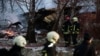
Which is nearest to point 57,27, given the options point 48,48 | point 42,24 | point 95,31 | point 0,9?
point 95,31

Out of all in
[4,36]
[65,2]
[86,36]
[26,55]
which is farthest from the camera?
[4,36]

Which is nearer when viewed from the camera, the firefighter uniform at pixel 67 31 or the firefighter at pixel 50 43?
the firefighter at pixel 50 43

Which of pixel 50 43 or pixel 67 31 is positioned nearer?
pixel 50 43

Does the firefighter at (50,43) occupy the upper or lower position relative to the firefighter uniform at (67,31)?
upper

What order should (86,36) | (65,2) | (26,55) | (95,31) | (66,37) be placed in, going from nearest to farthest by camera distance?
(86,36) → (26,55) → (66,37) → (95,31) → (65,2)

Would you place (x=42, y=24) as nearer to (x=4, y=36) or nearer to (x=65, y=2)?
(x=4, y=36)

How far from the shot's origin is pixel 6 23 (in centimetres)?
3322

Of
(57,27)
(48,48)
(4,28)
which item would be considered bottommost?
(4,28)

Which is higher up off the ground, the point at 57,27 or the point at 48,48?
the point at 48,48

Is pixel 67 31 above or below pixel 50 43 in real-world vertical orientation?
below

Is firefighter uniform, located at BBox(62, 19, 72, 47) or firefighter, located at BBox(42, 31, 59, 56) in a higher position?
firefighter, located at BBox(42, 31, 59, 56)

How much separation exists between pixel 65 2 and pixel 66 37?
4.89 metres

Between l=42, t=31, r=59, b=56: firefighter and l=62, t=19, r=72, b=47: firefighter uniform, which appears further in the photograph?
l=62, t=19, r=72, b=47: firefighter uniform

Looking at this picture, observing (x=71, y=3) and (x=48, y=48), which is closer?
(x=48, y=48)
